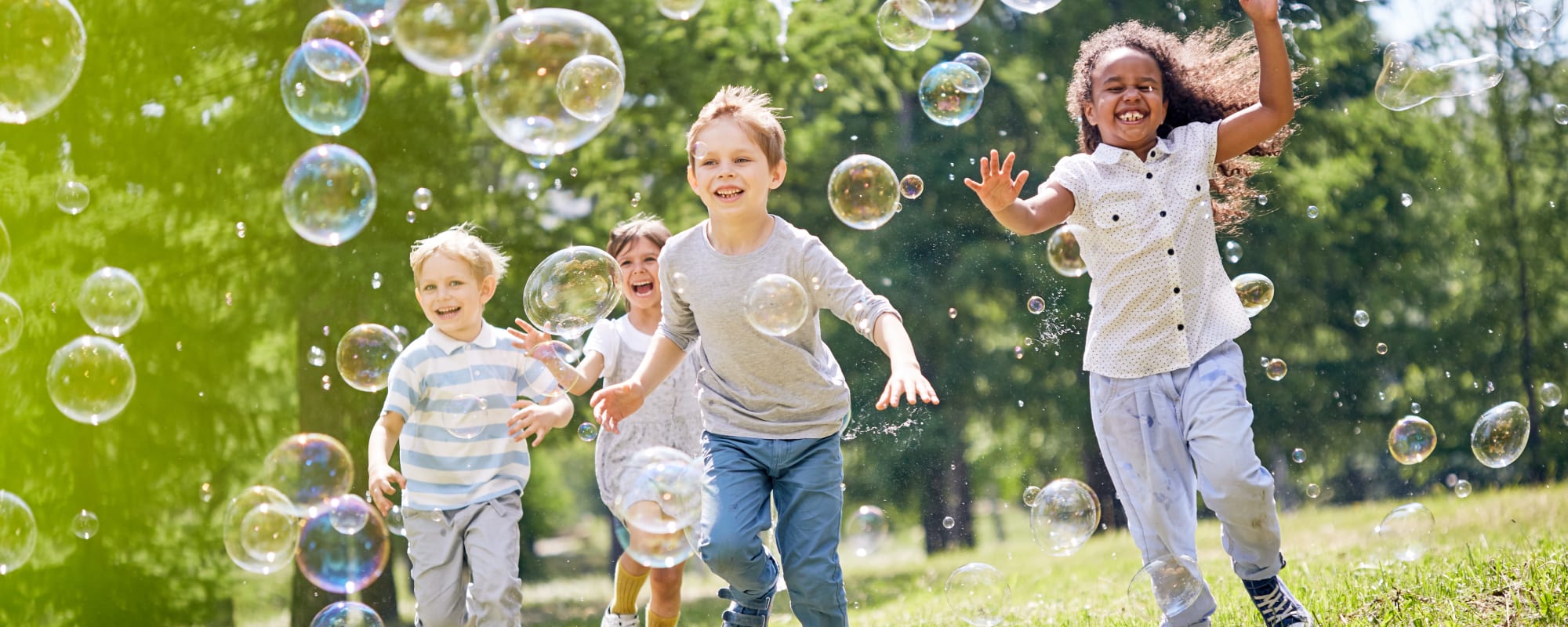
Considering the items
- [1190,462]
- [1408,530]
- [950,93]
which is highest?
[950,93]

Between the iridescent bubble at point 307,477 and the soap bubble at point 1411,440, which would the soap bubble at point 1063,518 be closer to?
the soap bubble at point 1411,440

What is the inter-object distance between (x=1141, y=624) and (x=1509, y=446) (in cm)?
153

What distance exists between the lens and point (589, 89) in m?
4.11

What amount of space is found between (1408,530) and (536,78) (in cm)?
325

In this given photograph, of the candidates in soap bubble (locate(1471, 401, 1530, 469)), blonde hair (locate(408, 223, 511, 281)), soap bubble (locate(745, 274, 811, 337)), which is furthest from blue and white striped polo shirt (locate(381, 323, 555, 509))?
soap bubble (locate(1471, 401, 1530, 469))

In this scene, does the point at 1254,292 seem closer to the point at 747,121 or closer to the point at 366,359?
the point at 747,121

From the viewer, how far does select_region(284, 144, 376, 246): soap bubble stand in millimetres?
4648

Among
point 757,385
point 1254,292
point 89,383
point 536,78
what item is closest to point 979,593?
point 757,385

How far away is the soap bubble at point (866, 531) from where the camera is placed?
4203 mm

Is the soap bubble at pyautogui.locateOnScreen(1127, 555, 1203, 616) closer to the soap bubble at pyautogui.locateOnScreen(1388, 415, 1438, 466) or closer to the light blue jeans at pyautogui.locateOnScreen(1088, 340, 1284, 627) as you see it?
the light blue jeans at pyautogui.locateOnScreen(1088, 340, 1284, 627)

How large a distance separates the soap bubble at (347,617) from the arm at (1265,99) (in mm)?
3011

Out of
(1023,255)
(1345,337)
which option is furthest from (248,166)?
(1345,337)

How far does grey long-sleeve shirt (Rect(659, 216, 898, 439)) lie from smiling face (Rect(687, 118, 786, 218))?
16 cm

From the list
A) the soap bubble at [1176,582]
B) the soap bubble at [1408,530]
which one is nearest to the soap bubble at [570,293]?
the soap bubble at [1176,582]
